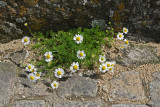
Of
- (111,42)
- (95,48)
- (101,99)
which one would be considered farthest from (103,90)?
(111,42)

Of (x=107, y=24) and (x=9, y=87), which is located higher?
(x=107, y=24)

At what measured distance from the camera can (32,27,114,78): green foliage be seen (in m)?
3.11

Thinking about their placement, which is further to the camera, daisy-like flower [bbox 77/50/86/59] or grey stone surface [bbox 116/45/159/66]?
grey stone surface [bbox 116/45/159/66]

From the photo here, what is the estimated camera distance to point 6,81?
9.43 ft

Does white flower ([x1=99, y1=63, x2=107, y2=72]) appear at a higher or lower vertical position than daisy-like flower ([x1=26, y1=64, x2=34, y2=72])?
lower

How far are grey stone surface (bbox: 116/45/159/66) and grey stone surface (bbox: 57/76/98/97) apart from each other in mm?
584

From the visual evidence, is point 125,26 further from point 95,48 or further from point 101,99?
point 101,99

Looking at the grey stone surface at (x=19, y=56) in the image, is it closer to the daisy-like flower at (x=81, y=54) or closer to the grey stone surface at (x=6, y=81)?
the grey stone surface at (x=6, y=81)

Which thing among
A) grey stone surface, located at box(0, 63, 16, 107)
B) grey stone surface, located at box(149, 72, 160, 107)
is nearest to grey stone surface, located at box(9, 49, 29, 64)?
grey stone surface, located at box(0, 63, 16, 107)

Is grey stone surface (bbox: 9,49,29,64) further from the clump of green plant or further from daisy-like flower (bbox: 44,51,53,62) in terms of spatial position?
daisy-like flower (bbox: 44,51,53,62)

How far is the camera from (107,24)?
339 centimetres

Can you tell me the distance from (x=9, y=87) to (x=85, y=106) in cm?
100

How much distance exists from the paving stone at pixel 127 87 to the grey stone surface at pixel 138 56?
201 mm

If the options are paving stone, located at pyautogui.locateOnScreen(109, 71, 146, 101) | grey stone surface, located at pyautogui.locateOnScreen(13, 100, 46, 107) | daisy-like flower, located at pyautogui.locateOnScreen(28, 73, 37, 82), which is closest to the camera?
grey stone surface, located at pyautogui.locateOnScreen(13, 100, 46, 107)
